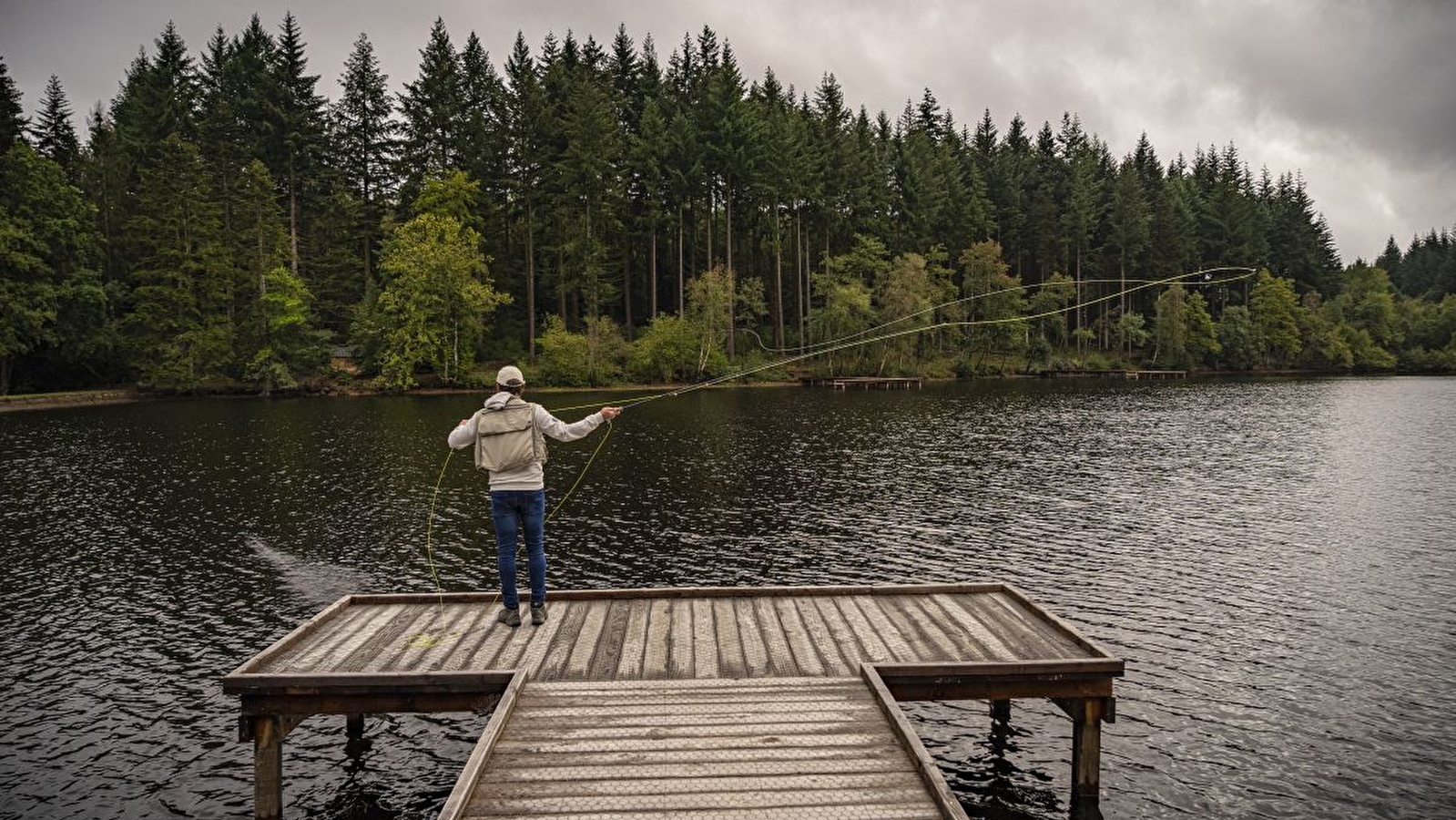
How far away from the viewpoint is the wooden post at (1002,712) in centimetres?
1117

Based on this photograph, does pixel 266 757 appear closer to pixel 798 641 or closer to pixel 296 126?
pixel 798 641

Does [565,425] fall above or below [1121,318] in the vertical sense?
below

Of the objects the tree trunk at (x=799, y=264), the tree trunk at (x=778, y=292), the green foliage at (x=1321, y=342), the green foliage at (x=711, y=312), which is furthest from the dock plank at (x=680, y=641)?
Answer: the green foliage at (x=1321, y=342)

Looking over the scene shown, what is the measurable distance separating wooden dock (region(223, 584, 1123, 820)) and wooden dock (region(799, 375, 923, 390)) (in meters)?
63.4

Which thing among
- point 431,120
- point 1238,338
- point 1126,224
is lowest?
point 1238,338

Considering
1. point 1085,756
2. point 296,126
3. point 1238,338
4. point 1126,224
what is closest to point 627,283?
point 296,126

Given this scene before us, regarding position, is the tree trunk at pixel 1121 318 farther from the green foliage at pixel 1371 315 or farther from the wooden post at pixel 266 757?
the wooden post at pixel 266 757

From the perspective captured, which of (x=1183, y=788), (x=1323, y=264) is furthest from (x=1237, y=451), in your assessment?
(x=1323, y=264)

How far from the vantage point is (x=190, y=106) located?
3108 inches

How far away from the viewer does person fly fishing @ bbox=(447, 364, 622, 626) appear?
9.45m

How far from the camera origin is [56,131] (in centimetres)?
7131

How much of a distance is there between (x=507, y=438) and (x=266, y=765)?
4.26 metres

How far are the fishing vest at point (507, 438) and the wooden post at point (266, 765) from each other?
3.48m

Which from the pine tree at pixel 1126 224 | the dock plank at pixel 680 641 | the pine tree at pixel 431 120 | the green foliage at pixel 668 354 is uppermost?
the pine tree at pixel 431 120
